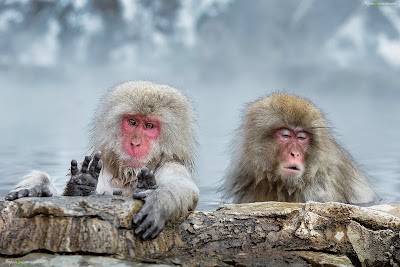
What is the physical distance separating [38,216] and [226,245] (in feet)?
3.37

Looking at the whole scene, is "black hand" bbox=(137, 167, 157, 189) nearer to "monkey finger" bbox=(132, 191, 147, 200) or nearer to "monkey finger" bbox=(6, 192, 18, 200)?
"monkey finger" bbox=(132, 191, 147, 200)

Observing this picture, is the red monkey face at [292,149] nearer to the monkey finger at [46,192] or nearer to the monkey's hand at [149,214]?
the monkey's hand at [149,214]

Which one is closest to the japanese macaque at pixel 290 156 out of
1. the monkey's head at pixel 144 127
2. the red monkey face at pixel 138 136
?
the monkey's head at pixel 144 127

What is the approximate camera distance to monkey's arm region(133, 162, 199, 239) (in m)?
3.77

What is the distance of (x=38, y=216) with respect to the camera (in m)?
3.71

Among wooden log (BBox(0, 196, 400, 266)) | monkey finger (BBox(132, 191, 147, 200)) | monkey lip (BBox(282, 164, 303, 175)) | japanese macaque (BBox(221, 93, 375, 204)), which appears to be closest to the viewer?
wooden log (BBox(0, 196, 400, 266))

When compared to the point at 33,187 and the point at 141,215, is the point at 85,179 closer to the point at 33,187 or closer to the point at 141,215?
the point at 33,187

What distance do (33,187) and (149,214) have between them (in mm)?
922

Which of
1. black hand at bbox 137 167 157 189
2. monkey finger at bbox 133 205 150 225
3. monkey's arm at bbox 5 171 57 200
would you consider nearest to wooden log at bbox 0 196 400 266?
monkey finger at bbox 133 205 150 225

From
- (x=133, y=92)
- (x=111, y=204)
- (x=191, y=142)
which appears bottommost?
(x=111, y=204)

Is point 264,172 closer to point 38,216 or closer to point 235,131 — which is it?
point 235,131

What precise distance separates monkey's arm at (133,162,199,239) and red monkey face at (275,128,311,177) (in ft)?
4.93

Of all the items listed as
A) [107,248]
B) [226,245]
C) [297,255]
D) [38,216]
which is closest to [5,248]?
[38,216]

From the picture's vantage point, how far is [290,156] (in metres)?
5.71
